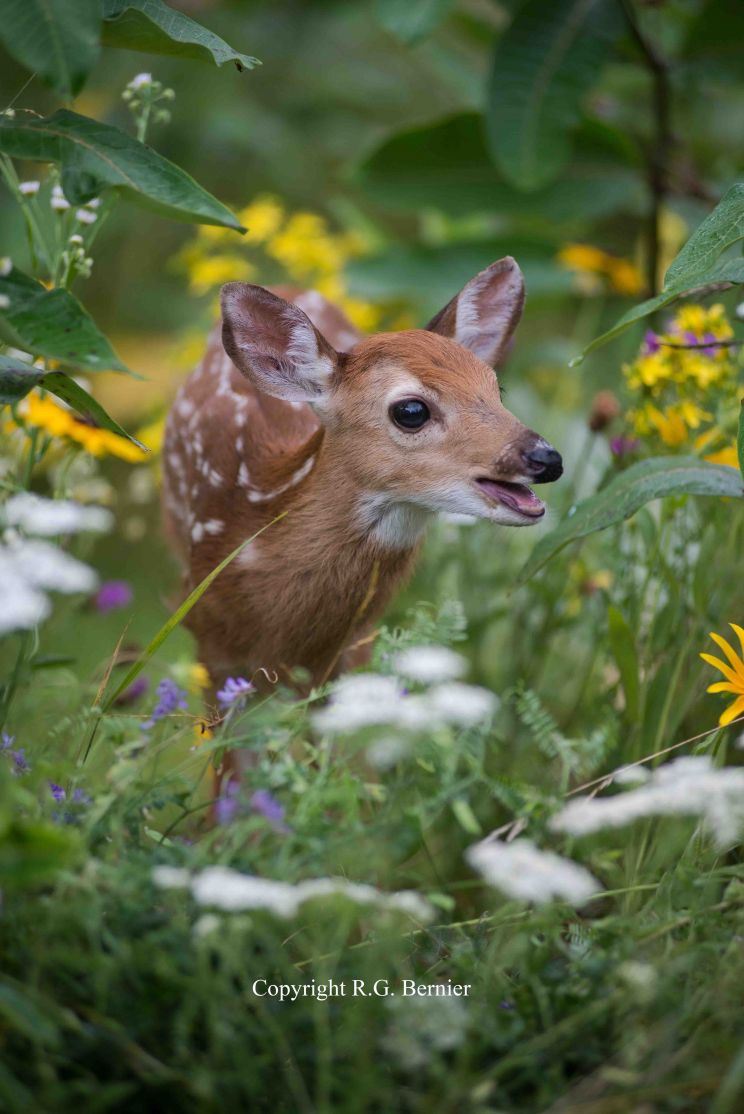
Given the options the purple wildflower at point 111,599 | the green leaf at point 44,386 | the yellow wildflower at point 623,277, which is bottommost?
the purple wildflower at point 111,599

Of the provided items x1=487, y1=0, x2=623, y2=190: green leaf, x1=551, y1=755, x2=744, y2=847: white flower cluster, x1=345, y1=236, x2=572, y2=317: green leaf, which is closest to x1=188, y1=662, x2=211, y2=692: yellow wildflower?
x1=551, y1=755, x2=744, y2=847: white flower cluster

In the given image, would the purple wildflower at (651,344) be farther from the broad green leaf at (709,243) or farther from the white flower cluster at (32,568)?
the white flower cluster at (32,568)

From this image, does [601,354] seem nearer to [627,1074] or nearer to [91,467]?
[91,467]

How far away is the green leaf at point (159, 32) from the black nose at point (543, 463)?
2.44 feet

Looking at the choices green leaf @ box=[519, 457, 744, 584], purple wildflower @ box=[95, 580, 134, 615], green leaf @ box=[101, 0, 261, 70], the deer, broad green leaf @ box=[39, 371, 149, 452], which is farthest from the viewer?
purple wildflower @ box=[95, 580, 134, 615]

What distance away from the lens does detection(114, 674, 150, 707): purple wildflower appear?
99.4 inches

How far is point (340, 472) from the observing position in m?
2.34

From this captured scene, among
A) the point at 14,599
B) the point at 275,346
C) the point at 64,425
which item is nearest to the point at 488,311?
the point at 275,346

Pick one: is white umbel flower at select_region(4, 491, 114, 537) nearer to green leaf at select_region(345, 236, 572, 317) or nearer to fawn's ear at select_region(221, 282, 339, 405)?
fawn's ear at select_region(221, 282, 339, 405)

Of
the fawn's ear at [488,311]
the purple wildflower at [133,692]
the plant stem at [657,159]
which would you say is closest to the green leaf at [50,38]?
the fawn's ear at [488,311]

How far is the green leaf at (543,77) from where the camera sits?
3586 mm

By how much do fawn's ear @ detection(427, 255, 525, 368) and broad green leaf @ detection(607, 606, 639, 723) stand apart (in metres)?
0.62

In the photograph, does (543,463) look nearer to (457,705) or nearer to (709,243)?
(709,243)

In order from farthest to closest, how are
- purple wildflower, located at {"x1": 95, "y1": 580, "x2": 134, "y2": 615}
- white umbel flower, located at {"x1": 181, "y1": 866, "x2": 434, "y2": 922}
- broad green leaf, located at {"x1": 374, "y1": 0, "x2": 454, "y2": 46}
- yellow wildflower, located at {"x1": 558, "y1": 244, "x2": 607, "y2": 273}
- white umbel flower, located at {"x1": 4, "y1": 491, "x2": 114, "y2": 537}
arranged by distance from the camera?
yellow wildflower, located at {"x1": 558, "y1": 244, "x2": 607, "y2": 273}
broad green leaf, located at {"x1": 374, "y1": 0, "x2": 454, "y2": 46}
purple wildflower, located at {"x1": 95, "y1": 580, "x2": 134, "y2": 615}
white umbel flower, located at {"x1": 4, "y1": 491, "x2": 114, "y2": 537}
white umbel flower, located at {"x1": 181, "y1": 866, "x2": 434, "y2": 922}
